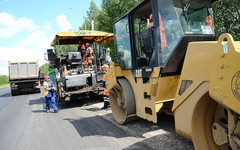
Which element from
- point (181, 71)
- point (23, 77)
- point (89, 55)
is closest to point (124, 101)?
point (181, 71)

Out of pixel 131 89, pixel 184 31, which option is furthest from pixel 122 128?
pixel 184 31

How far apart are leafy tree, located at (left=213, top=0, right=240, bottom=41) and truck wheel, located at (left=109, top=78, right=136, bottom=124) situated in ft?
17.5

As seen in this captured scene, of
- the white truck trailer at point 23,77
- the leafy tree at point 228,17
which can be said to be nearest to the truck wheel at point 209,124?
the leafy tree at point 228,17

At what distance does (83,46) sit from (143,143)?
21.9 feet

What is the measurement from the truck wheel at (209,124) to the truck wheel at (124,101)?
204 centimetres

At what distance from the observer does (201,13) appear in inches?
134

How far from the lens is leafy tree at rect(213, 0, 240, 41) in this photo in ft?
24.5

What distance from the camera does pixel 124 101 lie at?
15.0ft

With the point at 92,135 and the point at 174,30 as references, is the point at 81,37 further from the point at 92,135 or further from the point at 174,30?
the point at 174,30

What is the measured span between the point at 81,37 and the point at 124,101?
5298 millimetres

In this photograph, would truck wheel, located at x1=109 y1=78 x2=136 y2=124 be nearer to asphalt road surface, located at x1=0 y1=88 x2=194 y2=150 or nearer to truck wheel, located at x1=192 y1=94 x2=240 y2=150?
asphalt road surface, located at x1=0 y1=88 x2=194 y2=150

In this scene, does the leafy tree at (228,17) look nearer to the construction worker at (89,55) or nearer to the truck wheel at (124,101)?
the truck wheel at (124,101)

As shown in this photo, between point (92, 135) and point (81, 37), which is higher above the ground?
point (81, 37)

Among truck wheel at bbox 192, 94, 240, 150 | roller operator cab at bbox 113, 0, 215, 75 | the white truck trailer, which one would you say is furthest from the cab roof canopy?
the white truck trailer
